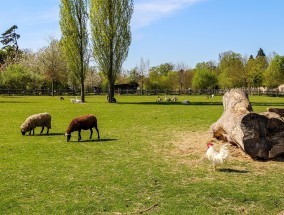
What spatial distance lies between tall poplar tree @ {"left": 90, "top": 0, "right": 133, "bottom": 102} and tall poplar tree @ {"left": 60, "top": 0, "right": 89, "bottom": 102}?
2.28m

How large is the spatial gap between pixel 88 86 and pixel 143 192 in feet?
302

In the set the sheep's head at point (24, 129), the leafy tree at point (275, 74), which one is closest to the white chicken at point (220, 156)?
the sheep's head at point (24, 129)

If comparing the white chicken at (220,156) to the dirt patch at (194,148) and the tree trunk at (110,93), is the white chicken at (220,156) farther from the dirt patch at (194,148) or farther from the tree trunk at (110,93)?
the tree trunk at (110,93)

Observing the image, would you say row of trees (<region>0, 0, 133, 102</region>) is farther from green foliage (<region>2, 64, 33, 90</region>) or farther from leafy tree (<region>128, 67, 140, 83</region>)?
leafy tree (<region>128, 67, 140, 83</region>)

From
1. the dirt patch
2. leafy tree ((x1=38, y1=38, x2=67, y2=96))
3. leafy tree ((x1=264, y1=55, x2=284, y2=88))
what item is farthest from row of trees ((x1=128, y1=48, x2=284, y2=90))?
the dirt patch

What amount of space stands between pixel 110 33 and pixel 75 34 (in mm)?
5089

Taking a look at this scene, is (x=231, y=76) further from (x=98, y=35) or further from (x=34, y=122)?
(x=34, y=122)

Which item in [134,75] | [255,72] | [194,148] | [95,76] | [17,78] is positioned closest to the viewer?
[194,148]

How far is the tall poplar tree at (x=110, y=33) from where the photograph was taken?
147ft

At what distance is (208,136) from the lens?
614 inches

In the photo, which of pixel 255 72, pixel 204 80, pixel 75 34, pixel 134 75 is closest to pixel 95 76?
pixel 134 75

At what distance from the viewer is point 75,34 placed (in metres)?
47.1

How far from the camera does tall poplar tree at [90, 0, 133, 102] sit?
44.9m

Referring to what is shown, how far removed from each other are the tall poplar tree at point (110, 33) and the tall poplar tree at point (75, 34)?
2284mm
